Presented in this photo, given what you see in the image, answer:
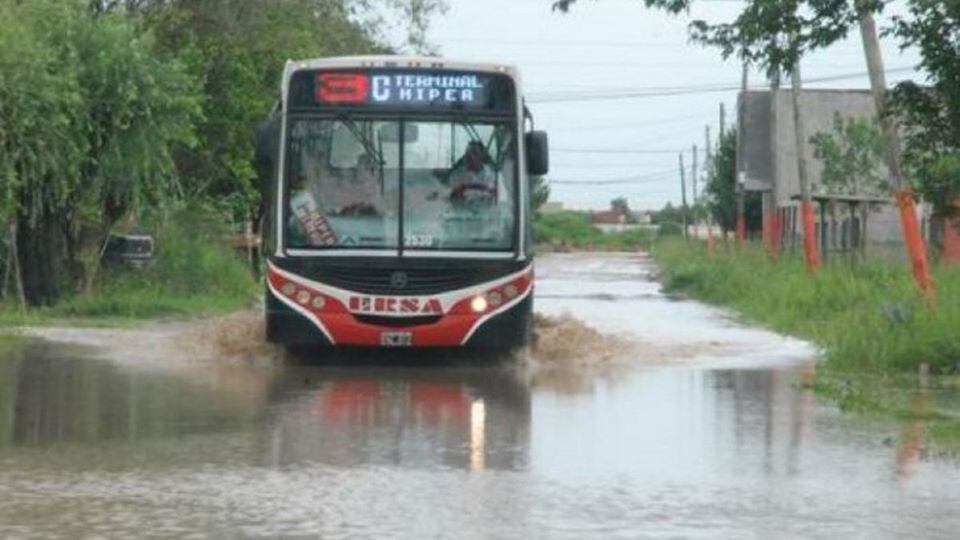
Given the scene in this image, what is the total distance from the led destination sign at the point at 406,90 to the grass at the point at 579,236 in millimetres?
104670

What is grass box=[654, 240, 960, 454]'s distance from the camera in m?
18.3

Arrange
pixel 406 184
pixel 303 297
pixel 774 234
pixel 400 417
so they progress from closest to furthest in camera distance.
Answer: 1. pixel 400 417
2. pixel 303 297
3. pixel 406 184
4. pixel 774 234

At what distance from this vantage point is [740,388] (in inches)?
819

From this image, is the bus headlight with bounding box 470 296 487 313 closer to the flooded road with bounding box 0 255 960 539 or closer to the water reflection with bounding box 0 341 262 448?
the flooded road with bounding box 0 255 960 539

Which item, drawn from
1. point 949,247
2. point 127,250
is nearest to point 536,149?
point 127,250

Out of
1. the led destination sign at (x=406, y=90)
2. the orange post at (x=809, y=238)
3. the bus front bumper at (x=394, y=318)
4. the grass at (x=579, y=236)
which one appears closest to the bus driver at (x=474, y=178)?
the led destination sign at (x=406, y=90)

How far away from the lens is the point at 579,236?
14362 centimetres

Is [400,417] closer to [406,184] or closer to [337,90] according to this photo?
[406,184]

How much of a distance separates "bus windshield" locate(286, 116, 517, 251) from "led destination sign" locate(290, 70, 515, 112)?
7.7 inches

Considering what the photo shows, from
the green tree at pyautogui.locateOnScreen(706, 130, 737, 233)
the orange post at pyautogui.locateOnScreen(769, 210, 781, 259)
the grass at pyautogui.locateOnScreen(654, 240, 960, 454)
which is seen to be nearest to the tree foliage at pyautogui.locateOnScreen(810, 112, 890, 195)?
the orange post at pyautogui.locateOnScreen(769, 210, 781, 259)

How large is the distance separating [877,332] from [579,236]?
122 metres

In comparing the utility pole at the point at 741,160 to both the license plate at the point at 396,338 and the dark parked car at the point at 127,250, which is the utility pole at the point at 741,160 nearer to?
the dark parked car at the point at 127,250

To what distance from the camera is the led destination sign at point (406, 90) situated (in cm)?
2195

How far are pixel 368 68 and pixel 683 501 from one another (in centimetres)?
1066
